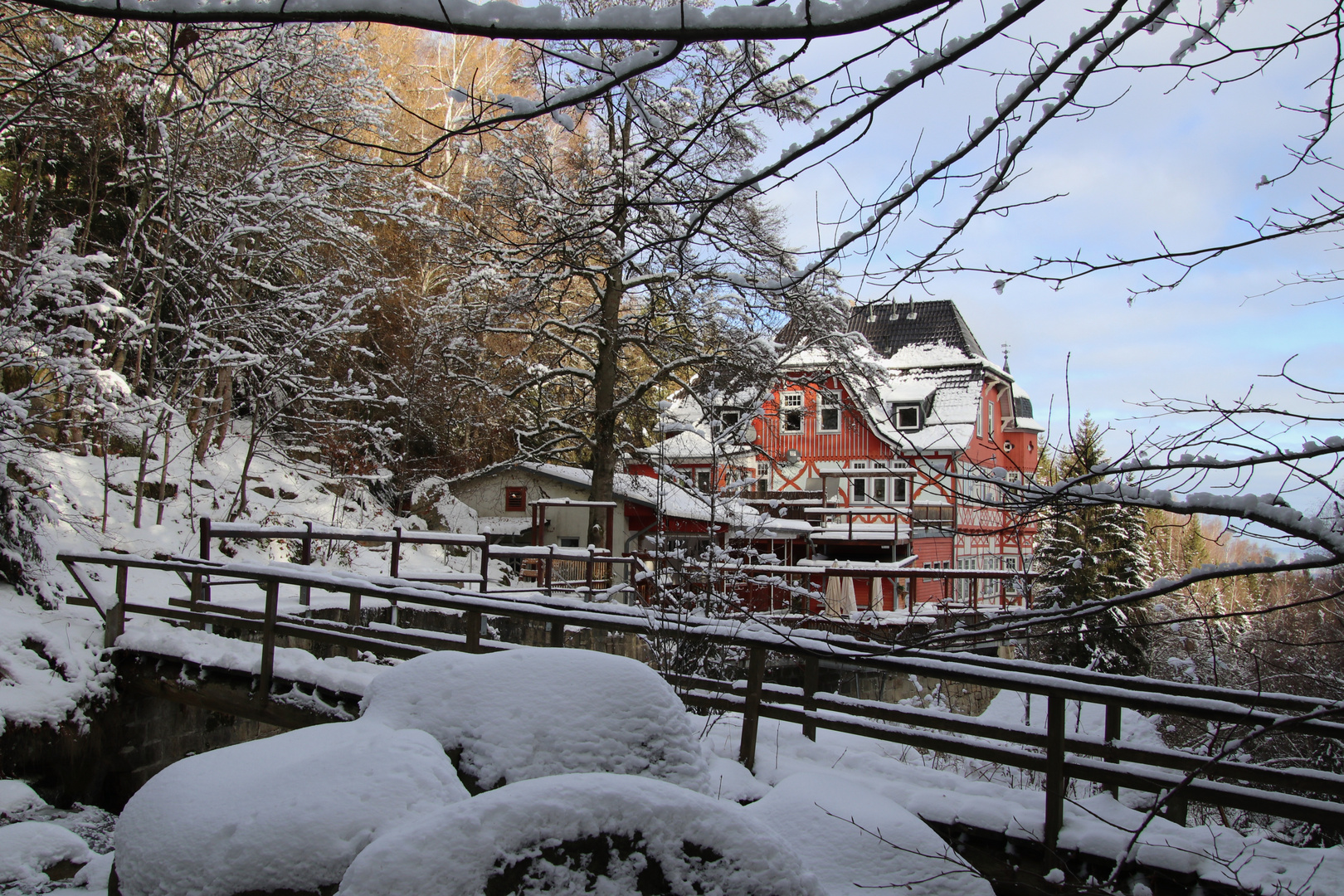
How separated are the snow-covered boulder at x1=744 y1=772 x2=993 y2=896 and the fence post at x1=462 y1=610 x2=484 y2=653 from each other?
2.74 m

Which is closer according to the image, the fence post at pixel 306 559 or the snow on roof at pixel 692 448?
the fence post at pixel 306 559

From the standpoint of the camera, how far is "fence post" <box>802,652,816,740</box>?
4.70 metres

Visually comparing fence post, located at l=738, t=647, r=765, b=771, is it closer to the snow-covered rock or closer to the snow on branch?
the snow on branch

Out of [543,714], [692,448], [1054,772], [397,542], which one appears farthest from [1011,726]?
[692,448]

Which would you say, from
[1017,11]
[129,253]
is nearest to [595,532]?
[129,253]

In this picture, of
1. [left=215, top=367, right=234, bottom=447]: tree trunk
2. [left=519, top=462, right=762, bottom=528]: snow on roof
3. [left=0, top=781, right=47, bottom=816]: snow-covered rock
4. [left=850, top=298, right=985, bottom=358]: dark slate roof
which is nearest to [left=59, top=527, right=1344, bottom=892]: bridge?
[left=0, top=781, right=47, bottom=816]: snow-covered rock

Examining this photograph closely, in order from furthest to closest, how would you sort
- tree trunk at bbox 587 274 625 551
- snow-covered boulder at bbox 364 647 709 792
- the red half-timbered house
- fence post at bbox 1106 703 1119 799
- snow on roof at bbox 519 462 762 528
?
the red half-timbered house
snow on roof at bbox 519 462 762 528
tree trunk at bbox 587 274 625 551
fence post at bbox 1106 703 1119 799
snow-covered boulder at bbox 364 647 709 792

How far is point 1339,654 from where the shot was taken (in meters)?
9.47

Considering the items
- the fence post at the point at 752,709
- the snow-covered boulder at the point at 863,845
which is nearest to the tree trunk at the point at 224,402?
the fence post at the point at 752,709

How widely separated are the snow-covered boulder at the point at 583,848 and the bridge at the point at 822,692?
69 centimetres

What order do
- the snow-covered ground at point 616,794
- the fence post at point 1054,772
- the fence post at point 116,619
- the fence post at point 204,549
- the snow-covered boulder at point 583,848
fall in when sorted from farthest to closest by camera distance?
the fence post at point 204,549 → the fence post at point 116,619 → the fence post at point 1054,772 → the snow-covered ground at point 616,794 → the snow-covered boulder at point 583,848

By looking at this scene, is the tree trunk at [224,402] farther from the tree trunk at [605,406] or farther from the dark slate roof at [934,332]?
the dark slate roof at [934,332]

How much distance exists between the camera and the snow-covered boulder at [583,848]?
1832 millimetres

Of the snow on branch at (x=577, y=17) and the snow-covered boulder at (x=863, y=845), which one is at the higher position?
the snow on branch at (x=577, y=17)
